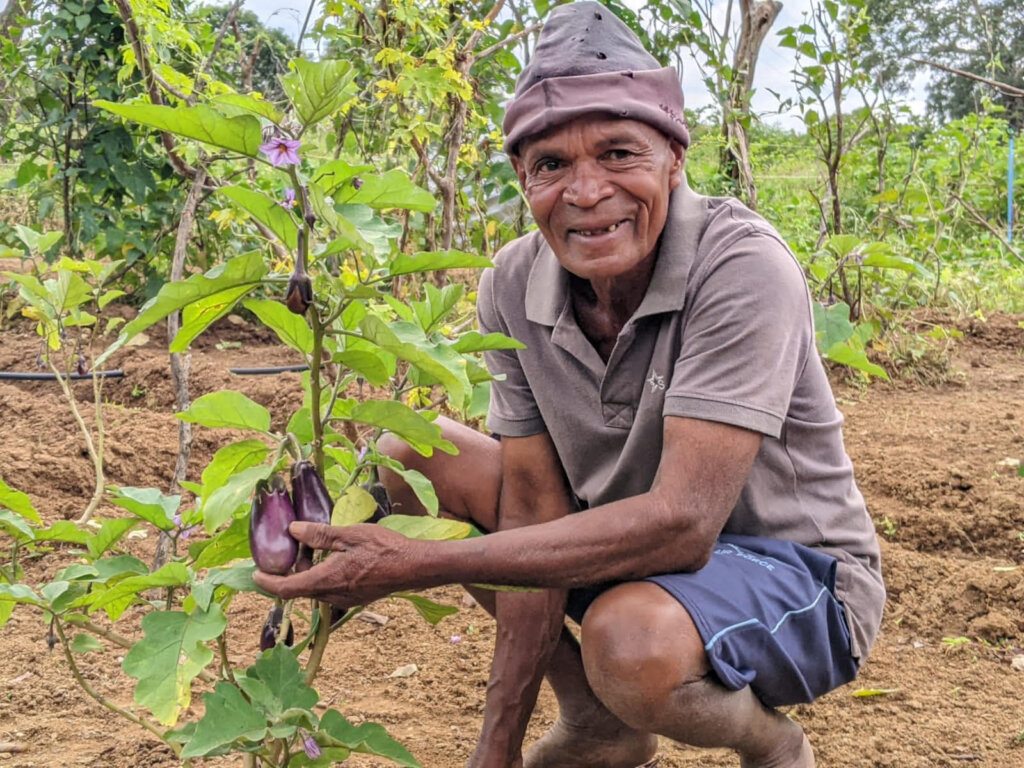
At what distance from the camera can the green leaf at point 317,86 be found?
1.17 meters

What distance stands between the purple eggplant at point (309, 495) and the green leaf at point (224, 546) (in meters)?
0.15

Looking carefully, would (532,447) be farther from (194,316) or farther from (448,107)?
(448,107)

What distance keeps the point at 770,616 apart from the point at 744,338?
42 cm

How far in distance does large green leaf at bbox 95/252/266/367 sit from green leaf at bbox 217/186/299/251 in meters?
0.05

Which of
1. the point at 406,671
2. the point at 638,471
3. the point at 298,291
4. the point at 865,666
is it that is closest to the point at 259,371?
the point at 406,671

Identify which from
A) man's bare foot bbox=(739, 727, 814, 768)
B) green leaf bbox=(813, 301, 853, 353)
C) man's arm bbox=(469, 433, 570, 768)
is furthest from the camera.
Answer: green leaf bbox=(813, 301, 853, 353)

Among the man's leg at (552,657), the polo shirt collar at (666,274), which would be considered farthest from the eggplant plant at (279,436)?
the man's leg at (552,657)

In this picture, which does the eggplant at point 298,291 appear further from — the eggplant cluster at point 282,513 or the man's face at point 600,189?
the man's face at point 600,189

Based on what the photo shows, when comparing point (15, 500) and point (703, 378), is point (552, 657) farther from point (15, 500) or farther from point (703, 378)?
point (15, 500)

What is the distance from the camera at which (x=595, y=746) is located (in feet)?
6.65

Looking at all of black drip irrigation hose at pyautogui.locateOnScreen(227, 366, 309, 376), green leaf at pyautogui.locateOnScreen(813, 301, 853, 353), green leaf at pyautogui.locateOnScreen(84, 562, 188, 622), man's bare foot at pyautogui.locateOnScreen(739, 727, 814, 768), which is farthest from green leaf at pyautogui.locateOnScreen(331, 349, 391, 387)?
black drip irrigation hose at pyautogui.locateOnScreen(227, 366, 309, 376)

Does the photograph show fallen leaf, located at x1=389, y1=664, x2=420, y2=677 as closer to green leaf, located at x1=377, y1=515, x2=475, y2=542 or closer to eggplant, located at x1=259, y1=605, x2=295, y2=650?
eggplant, located at x1=259, y1=605, x2=295, y2=650

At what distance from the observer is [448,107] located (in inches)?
130

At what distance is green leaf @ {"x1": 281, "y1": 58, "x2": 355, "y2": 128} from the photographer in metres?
1.17
